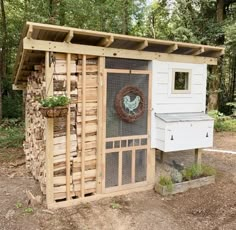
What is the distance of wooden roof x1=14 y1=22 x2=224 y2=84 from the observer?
3998 mm

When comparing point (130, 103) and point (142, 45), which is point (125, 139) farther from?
point (142, 45)

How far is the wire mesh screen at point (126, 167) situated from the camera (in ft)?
16.5

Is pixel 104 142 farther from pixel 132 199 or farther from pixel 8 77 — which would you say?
pixel 8 77

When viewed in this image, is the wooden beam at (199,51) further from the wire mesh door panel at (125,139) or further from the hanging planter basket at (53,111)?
the hanging planter basket at (53,111)

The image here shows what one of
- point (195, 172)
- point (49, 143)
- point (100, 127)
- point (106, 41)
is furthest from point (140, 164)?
point (106, 41)

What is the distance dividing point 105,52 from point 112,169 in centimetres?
205

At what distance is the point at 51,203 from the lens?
4.43 metres

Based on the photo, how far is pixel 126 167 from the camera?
16.6ft

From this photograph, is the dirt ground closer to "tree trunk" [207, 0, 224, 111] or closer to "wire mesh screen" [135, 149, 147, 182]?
"wire mesh screen" [135, 149, 147, 182]

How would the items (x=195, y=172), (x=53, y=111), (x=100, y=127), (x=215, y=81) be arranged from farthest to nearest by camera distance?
(x=215, y=81) → (x=195, y=172) → (x=100, y=127) → (x=53, y=111)

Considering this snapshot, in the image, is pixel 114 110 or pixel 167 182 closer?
pixel 114 110

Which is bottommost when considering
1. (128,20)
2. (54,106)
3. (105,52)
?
(54,106)

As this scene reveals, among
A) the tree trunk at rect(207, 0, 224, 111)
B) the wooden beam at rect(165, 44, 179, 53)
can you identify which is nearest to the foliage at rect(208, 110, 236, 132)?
the tree trunk at rect(207, 0, 224, 111)

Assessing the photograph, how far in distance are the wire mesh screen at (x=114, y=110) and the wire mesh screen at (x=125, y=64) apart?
136 mm
